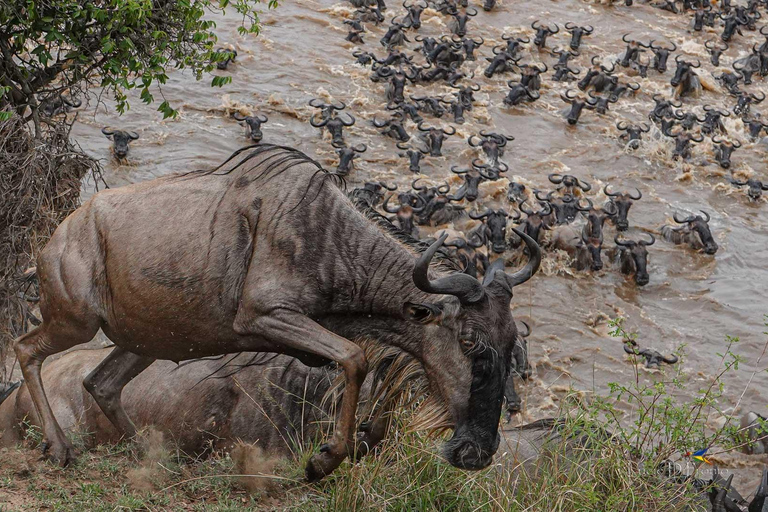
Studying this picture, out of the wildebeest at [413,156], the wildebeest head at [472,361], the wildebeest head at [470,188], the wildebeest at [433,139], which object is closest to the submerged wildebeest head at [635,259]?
the wildebeest head at [470,188]

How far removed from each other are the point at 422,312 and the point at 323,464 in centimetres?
89

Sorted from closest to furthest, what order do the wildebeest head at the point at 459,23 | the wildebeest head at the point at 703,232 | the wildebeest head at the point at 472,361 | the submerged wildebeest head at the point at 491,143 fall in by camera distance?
the wildebeest head at the point at 472,361 → the wildebeest head at the point at 703,232 → the submerged wildebeest head at the point at 491,143 → the wildebeest head at the point at 459,23

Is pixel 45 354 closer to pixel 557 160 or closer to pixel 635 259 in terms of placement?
pixel 635 259

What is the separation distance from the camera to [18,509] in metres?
5.27

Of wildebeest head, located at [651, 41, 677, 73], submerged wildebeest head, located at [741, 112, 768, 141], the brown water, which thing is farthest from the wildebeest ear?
wildebeest head, located at [651, 41, 677, 73]

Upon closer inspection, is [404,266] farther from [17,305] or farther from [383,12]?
[383,12]

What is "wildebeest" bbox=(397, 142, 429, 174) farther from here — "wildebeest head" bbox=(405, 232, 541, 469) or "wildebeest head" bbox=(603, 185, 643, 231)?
"wildebeest head" bbox=(405, 232, 541, 469)

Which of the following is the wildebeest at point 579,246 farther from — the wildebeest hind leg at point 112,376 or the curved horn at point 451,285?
the curved horn at point 451,285

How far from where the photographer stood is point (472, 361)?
4.88 m

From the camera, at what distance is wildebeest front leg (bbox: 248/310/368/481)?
15.6 ft

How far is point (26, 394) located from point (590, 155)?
57.6 ft

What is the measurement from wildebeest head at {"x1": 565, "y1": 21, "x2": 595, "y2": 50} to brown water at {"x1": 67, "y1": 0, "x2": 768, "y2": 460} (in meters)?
0.32

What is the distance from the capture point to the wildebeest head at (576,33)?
2907cm

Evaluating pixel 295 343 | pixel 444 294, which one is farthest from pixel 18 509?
pixel 444 294
